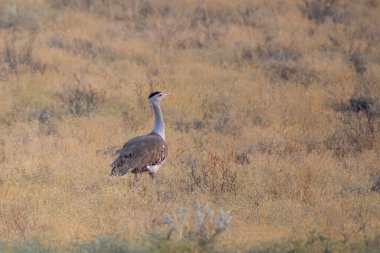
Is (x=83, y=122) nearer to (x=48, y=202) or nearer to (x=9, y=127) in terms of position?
(x=9, y=127)

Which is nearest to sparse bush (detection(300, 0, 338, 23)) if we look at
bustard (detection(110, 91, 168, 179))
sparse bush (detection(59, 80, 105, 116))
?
sparse bush (detection(59, 80, 105, 116))

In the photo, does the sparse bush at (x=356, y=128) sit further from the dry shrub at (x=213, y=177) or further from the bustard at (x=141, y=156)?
the bustard at (x=141, y=156)

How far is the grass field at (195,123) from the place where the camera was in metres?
7.81

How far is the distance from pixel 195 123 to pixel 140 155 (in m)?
3.74

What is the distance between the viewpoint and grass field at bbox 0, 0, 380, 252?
25.6 ft

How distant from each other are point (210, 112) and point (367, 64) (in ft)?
14.2

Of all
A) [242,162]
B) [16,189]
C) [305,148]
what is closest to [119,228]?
[16,189]

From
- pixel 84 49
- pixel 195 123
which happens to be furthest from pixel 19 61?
pixel 195 123

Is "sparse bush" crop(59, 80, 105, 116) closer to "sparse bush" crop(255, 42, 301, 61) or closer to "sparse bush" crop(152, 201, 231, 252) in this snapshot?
"sparse bush" crop(255, 42, 301, 61)

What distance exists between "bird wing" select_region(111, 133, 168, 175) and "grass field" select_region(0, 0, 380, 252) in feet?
0.84

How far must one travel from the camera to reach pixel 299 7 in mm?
20469

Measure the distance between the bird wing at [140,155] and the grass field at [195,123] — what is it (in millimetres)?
257

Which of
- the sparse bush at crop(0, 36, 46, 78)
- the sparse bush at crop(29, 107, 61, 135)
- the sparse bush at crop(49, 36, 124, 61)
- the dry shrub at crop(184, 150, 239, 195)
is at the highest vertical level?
the sparse bush at crop(49, 36, 124, 61)

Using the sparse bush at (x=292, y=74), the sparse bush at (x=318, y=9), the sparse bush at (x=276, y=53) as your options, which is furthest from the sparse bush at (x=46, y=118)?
the sparse bush at (x=318, y=9)
